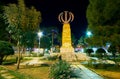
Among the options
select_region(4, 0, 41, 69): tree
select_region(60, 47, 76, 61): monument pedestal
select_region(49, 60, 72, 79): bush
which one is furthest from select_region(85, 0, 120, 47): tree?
select_region(60, 47, 76, 61): monument pedestal

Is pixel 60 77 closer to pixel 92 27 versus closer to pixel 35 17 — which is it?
pixel 35 17

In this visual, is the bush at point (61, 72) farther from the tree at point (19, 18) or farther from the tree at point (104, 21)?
the tree at point (104, 21)

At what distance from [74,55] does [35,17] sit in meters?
19.8

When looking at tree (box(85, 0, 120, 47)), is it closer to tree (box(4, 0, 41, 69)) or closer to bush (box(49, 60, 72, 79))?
tree (box(4, 0, 41, 69))

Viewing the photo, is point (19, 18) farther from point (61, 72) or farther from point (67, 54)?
point (67, 54)

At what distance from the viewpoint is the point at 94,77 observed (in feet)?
67.8

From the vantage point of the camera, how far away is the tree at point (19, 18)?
26469mm

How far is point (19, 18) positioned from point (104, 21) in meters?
8.49

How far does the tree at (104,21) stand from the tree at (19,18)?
629cm

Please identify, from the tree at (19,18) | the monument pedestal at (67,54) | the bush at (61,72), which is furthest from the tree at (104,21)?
the monument pedestal at (67,54)

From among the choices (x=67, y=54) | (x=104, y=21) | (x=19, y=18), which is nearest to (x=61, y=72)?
(x=19, y=18)

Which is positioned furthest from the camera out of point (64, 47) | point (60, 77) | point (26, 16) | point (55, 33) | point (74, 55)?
point (55, 33)

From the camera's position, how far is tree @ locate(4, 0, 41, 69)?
26469 millimetres

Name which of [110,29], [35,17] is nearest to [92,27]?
[110,29]
